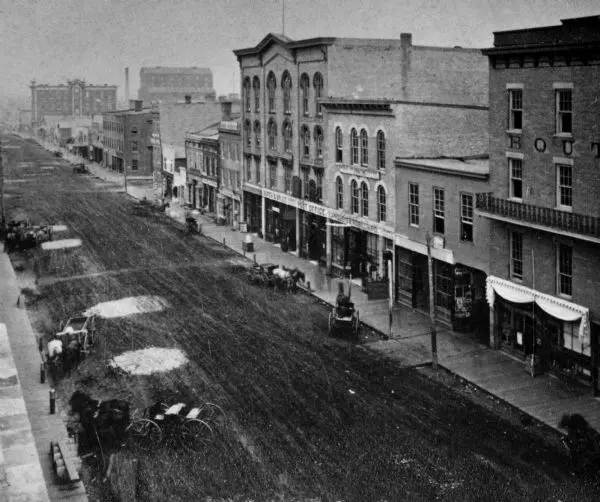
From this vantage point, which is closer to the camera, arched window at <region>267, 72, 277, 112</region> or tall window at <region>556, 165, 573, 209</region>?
tall window at <region>556, 165, 573, 209</region>

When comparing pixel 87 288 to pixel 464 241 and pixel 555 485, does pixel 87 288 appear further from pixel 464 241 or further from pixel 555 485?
pixel 555 485

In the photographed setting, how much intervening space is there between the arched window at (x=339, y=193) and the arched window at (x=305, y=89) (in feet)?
20.9

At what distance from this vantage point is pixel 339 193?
155 ft

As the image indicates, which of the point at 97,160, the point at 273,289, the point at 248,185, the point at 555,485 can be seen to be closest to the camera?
the point at 555,485

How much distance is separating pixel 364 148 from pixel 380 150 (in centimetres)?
208

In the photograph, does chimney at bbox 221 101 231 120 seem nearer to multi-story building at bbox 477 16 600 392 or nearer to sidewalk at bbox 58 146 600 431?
sidewalk at bbox 58 146 600 431

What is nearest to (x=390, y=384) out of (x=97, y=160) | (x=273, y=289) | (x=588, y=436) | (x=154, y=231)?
(x=588, y=436)

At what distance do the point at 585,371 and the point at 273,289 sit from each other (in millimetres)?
19412

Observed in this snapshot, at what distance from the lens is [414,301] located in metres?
39.3

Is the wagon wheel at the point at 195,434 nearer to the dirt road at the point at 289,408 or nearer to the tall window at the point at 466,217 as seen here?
the dirt road at the point at 289,408

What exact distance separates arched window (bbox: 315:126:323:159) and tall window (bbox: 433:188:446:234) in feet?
46.1

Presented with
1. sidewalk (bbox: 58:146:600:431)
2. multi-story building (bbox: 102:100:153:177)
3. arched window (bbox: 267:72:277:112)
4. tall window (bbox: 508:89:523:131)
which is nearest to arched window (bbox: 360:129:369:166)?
sidewalk (bbox: 58:146:600:431)

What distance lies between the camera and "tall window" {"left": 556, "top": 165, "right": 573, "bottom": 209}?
27750 mm

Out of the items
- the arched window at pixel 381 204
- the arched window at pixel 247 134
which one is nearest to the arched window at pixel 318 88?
the arched window at pixel 381 204
